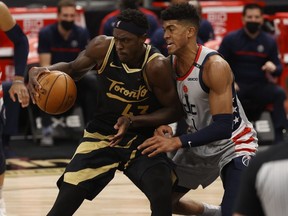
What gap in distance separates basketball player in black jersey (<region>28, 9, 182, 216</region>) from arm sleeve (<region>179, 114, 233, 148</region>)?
31 centimetres

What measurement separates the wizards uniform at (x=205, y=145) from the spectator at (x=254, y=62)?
163 inches

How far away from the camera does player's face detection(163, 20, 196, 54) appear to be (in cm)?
526

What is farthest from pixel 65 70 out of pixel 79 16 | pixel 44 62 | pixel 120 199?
pixel 79 16

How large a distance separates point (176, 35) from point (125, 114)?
57 centimetres

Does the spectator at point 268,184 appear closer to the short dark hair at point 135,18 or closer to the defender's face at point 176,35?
the defender's face at point 176,35

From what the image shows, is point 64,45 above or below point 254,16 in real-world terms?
below

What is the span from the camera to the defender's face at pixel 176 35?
17.3 ft

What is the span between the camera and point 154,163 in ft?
17.5

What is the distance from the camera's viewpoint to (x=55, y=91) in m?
5.38

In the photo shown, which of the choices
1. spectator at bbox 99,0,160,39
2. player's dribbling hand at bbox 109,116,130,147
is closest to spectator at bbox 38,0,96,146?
spectator at bbox 99,0,160,39

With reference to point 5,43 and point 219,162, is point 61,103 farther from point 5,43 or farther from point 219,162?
point 5,43

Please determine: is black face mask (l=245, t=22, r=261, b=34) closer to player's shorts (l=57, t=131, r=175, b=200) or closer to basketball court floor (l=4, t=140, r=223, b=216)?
basketball court floor (l=4, t=140, r=223, b=216)

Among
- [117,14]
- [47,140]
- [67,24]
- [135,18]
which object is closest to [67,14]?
[67,24]

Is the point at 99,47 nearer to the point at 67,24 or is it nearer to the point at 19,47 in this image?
the point at 19,47
